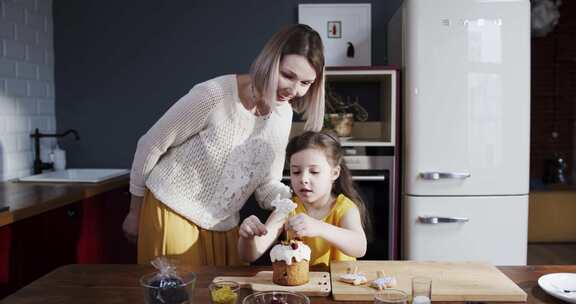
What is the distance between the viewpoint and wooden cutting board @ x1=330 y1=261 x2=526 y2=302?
1238mm

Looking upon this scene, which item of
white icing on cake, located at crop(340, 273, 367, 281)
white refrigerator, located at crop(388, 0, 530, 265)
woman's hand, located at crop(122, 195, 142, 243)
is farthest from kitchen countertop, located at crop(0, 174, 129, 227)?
white refrigerator, located at crop(388, 0, 530, 265)

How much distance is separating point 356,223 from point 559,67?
14.2ft

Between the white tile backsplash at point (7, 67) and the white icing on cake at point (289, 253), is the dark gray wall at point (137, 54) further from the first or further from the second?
the white icing on cake at point (289, 253)

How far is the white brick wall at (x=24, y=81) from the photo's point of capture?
2822 millimetres

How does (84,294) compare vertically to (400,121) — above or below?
below

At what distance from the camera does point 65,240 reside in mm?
2389

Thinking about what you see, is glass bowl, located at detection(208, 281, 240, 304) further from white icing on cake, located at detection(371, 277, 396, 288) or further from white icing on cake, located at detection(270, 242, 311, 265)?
white icing on cake, located at detection(371, 277, 396, 288)

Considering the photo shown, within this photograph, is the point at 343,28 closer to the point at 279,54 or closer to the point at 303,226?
the point at 279,54

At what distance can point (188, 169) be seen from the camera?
1.75 meters

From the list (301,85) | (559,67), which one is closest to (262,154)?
(301,85)

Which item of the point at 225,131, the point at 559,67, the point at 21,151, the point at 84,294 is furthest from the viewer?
the point at 559,67

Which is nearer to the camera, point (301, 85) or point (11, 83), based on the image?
point (301, 85)

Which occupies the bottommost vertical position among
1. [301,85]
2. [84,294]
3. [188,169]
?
[84,294]

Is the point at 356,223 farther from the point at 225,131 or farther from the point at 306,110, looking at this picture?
the point at 225,131
